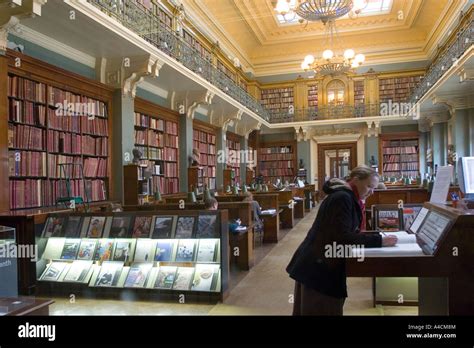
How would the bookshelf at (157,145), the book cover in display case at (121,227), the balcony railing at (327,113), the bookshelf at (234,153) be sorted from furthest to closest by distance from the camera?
the balcony railing at (327,113), the bookshelf at (234,153), the bookshelf at (157,145), the book cover in display case at (121,227)

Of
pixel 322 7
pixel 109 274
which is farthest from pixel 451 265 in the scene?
pixel 322 7

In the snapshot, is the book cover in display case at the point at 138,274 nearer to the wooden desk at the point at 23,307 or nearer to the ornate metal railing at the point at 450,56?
the wooden desk at the point at 23,307

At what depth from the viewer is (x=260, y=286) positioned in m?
4.63

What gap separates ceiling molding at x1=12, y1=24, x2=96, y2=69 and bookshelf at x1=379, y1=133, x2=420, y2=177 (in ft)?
43.5

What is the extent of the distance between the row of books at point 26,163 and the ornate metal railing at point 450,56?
8.31m

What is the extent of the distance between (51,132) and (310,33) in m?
13.4

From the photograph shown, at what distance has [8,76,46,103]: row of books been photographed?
526 centimetres

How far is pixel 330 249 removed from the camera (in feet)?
6.22

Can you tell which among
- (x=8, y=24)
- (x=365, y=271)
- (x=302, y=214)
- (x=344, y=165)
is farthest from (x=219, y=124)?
(x=365, y=271)

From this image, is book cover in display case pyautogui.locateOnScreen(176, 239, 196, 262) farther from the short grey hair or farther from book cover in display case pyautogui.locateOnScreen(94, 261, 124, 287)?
the short grey hair

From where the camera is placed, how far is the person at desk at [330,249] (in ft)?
6.23

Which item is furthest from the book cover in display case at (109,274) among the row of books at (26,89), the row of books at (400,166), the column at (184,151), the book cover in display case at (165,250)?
the row of books at (400,166)
